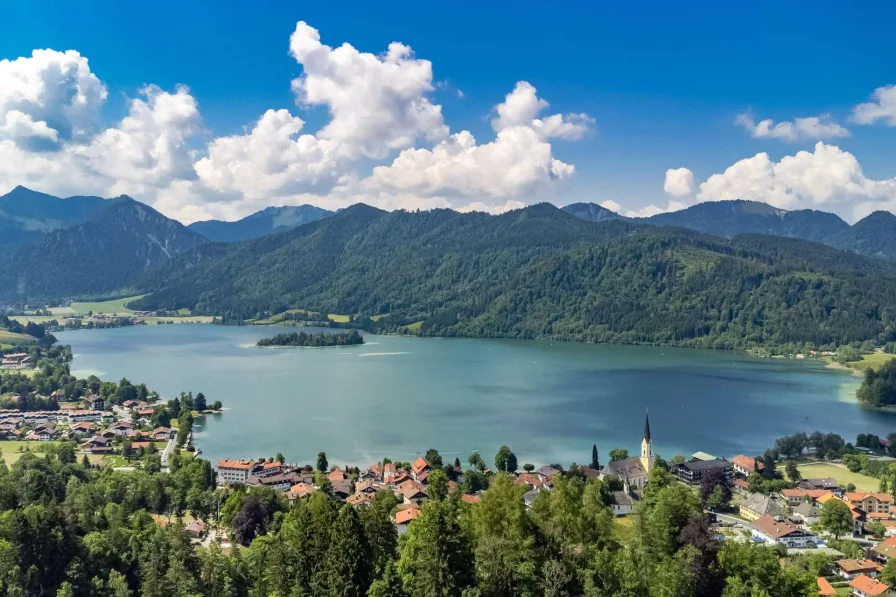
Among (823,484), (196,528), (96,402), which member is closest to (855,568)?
(823,484)

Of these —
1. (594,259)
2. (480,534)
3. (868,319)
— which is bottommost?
(480,534)

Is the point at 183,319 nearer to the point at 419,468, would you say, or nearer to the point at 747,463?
the point at 419,468

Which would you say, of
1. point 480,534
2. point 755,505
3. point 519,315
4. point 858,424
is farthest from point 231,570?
point 519,315

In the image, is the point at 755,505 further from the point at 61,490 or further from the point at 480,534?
the point at 61,490

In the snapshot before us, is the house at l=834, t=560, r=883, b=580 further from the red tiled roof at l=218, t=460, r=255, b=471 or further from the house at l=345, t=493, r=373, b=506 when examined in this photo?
the red tiled roof at l=218, t=460, r=255, b=471

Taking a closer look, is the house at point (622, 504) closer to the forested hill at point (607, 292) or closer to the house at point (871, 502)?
the house at point (871, 502)

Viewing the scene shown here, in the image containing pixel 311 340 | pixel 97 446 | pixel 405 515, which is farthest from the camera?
pixel 311 340

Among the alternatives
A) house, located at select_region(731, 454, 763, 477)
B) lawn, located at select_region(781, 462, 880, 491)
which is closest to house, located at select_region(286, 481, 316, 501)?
house, located at select_region(731, 454, 763, 477)
